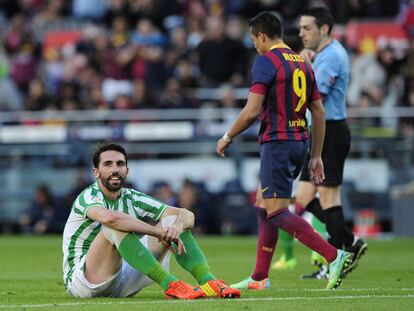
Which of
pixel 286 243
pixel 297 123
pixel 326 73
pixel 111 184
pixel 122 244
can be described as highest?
pixel 326 73

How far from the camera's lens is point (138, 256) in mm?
8234

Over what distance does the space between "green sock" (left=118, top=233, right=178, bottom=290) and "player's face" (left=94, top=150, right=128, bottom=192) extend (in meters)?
0.51

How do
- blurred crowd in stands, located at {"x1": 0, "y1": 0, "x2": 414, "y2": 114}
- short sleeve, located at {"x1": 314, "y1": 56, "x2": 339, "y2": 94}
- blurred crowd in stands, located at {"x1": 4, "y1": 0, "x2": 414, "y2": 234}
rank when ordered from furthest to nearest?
1. blurred crowd in stands, located at {"x1": 0, "y1": 0, "x2": 414, "y2": 114}
2. blurred crowd in stands, located at {"x1": 4, "y1": 0, "x2": 414, "y2": 234}
3. short sleeve, located at {"x1": 314, "y1": 56, "x2": 339, "y2": 94}

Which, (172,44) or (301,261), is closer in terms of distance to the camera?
(301,261)

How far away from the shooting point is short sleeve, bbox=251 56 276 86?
369 inches

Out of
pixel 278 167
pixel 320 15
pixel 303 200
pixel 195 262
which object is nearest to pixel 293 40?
pixel 320 15

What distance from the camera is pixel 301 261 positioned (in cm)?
1424

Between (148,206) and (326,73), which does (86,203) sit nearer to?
(148,206)

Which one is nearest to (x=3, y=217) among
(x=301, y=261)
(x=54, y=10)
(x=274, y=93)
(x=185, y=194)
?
(x=185, y=194)

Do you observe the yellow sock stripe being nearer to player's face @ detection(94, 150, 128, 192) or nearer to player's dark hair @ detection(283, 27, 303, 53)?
player's face @ detection(94, 150, 128, 192)

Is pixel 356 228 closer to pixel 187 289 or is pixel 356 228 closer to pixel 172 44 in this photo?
pixel 172 44

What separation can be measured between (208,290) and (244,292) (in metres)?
0.87

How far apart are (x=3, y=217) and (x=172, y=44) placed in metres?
4.76

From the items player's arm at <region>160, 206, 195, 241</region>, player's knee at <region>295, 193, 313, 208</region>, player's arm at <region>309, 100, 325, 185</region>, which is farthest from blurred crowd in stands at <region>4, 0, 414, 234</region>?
player's arm at <region>160, 206, 195, 241</region>
